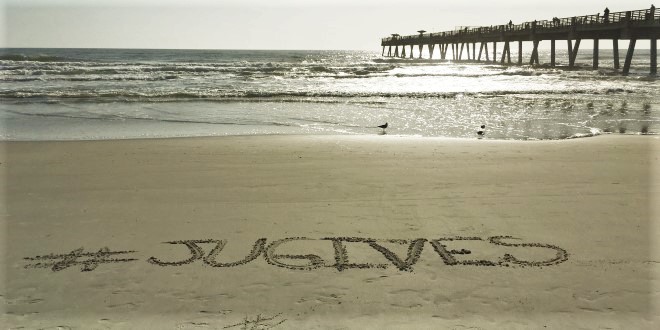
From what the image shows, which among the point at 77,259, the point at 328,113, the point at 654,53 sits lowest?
the point at 77,259

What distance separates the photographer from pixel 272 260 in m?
4.27

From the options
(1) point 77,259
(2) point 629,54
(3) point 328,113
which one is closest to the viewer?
(1) point 77,259

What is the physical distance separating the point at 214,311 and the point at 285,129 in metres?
8.96

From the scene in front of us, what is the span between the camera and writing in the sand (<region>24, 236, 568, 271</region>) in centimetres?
418

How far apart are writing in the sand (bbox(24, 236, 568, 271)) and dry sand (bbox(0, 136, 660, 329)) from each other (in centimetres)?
2

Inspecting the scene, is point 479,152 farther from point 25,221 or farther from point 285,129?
point 25,221

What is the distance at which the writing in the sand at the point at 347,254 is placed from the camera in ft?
13.7

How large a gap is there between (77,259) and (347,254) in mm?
2209

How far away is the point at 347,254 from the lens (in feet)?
14.3

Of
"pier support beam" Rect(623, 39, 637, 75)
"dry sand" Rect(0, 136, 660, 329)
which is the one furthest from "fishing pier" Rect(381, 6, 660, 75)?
"dry sand" Rect(0, 136, 660, 329)

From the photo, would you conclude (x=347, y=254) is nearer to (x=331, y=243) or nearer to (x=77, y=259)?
(x=331, y=243)

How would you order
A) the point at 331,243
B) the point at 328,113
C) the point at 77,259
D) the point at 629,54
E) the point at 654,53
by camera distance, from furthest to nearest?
the point at 629,54, the point at 654,53, the point at 328,113, the point at 331,243, the point at 77,259

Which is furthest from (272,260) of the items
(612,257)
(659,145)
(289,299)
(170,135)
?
(659,145)

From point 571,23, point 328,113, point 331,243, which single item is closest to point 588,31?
point 571,23
